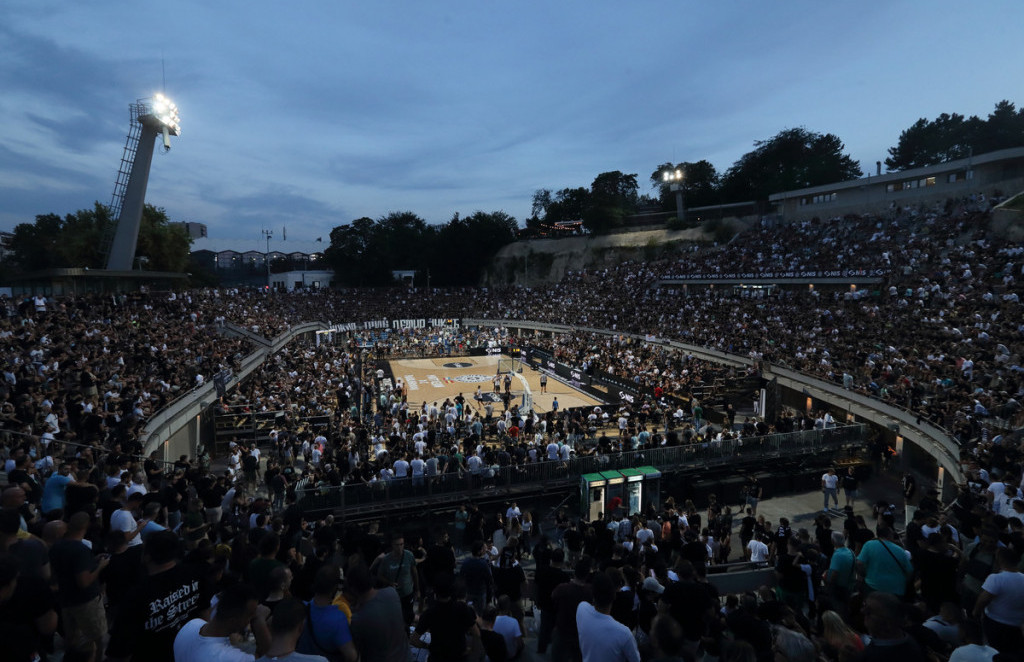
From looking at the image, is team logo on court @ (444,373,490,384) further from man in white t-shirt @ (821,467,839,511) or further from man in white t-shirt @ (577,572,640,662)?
man in white t-shirt @ (577,572,640,662)

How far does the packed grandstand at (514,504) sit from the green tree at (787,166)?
28.2 meters

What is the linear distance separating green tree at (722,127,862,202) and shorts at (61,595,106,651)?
72.2m

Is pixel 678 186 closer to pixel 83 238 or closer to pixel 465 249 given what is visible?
pixel 465 249

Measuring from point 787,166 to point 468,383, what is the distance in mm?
59554

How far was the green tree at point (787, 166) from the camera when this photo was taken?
2517 inches

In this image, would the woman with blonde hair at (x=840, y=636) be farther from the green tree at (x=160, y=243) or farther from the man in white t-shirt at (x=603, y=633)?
the green tree at (x=160, y=243)

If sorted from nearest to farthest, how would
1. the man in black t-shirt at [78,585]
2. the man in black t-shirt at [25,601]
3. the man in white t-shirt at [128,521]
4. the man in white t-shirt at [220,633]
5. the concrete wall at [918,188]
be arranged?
the man in white t-shirt at [220,633], the man in black t-shirt at [25,601], the man in black t-shirt at [78,585], the man in white t-shirt at [128,521], the concrete wall at [918,188]

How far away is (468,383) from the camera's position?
34.8 m

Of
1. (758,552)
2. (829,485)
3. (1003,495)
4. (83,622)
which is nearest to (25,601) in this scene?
(83,622)

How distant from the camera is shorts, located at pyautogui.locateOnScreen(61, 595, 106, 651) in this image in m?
4.17

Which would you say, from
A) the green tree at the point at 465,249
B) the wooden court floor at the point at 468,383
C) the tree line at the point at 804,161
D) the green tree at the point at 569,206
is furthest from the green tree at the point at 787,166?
the wooden court floor at the point at 468,383

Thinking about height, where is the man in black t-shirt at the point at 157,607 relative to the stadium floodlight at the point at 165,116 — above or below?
below

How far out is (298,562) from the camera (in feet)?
17.8

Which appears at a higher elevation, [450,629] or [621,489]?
[450,629]
